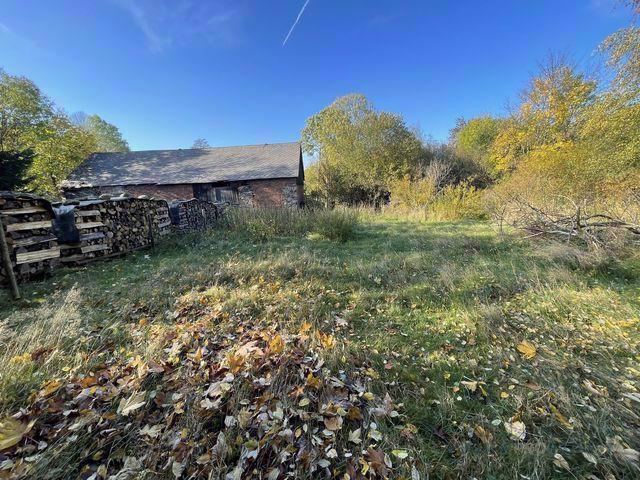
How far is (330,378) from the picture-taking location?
6.29 feet

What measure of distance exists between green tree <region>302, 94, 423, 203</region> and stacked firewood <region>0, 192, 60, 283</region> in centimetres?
1567

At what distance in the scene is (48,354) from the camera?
214 centimetres

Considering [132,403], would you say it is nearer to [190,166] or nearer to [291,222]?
[291,222]

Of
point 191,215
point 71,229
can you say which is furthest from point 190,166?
A: point 71,229

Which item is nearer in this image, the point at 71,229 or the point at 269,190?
the point at 71,229

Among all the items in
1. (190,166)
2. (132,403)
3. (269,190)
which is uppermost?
(190,166)

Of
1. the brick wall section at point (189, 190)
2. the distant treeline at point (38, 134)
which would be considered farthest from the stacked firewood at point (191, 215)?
the distant treeline at point (38, 134)

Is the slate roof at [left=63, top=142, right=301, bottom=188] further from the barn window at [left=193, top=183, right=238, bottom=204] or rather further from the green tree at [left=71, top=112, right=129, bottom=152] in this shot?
the green tree at [left=71, top=112, right=129, bottom=152]

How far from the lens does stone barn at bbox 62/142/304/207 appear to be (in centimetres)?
1523

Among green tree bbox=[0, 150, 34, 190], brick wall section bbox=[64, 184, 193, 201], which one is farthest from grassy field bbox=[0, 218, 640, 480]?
green tree bbox=[0, 150, 34, 190]

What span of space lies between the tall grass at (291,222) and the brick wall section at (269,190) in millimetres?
7101

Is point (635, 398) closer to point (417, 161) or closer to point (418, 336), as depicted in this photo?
point (418, 336)

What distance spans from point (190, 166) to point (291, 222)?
1259cm

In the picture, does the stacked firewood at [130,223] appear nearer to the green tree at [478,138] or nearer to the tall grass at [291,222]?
the tall grass at [291,222]
